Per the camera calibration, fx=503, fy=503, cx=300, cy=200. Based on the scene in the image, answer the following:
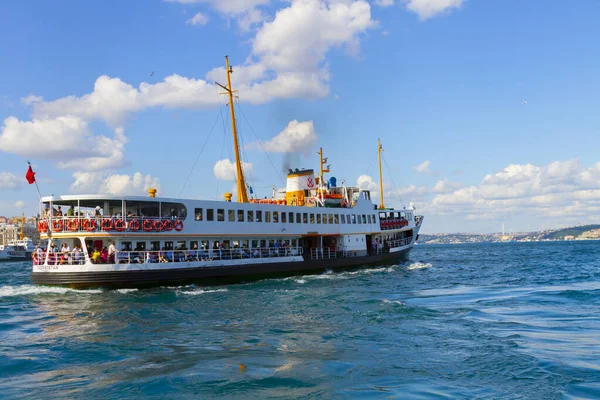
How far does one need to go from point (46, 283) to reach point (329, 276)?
18.6 meters

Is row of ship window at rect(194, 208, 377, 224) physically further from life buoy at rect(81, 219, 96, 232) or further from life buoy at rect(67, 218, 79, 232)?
life buoy at rect(67, 218, 79, 232)

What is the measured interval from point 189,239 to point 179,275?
2.79 metres

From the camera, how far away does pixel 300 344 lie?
14.8m

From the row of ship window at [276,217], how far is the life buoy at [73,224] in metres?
6.58

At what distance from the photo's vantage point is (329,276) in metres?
36.6

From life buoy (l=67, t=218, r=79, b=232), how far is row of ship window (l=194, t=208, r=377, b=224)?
6.58m

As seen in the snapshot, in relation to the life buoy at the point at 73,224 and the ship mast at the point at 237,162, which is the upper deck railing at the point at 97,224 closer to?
the life buoy at the point at 73,224

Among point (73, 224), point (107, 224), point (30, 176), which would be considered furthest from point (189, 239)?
point (30, 176)

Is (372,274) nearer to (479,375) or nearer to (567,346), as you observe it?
(567,346)

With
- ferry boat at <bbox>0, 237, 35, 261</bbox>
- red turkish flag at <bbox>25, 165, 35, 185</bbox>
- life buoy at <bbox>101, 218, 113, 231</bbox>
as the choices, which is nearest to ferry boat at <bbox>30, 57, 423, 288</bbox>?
life buoy at <bbox>101, 218, 113, 231</bbox>

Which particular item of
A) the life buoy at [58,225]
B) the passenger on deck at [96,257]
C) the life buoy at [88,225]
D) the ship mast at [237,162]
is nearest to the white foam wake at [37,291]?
the passenger on deck at [96,257]

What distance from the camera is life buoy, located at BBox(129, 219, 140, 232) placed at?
26797 millimetres

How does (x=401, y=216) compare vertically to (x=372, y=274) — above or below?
above

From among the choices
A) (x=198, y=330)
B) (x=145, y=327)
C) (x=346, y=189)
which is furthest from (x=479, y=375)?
(x=346, y=189)
